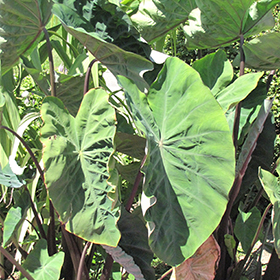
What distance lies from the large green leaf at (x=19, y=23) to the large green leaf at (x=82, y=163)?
13.3 inches

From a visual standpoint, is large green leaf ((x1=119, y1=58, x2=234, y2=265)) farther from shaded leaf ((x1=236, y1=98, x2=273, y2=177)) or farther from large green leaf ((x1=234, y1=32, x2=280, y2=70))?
large green leaf ((x1=234, y1=32, x2=280, y2=70))

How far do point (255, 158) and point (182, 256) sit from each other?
744 mm

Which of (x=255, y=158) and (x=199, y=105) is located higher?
(x=199, y=105)

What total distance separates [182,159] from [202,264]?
389 mm

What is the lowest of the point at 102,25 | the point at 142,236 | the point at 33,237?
the point at 33,237

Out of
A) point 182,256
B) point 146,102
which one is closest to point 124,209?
point 182,256

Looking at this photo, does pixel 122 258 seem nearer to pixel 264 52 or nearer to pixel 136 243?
pixel 136 243

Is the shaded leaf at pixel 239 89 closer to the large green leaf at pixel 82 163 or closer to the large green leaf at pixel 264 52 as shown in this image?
the large green leaf at pixel 264 52

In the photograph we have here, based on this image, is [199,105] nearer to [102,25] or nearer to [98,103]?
[98,103]

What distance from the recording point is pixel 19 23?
105cm

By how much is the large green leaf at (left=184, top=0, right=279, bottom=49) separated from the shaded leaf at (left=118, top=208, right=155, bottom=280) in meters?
0.69

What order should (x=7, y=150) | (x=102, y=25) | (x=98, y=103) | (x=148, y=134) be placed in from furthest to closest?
(x=7, y=150) → (x=102, y=25) → (x=98, y=103) → (x=148, y=134)

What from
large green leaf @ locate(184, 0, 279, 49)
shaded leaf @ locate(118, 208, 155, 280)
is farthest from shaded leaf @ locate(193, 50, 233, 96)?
shaded leaf @ locate(118, 208, 155, 280)

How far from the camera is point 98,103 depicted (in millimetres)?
884
